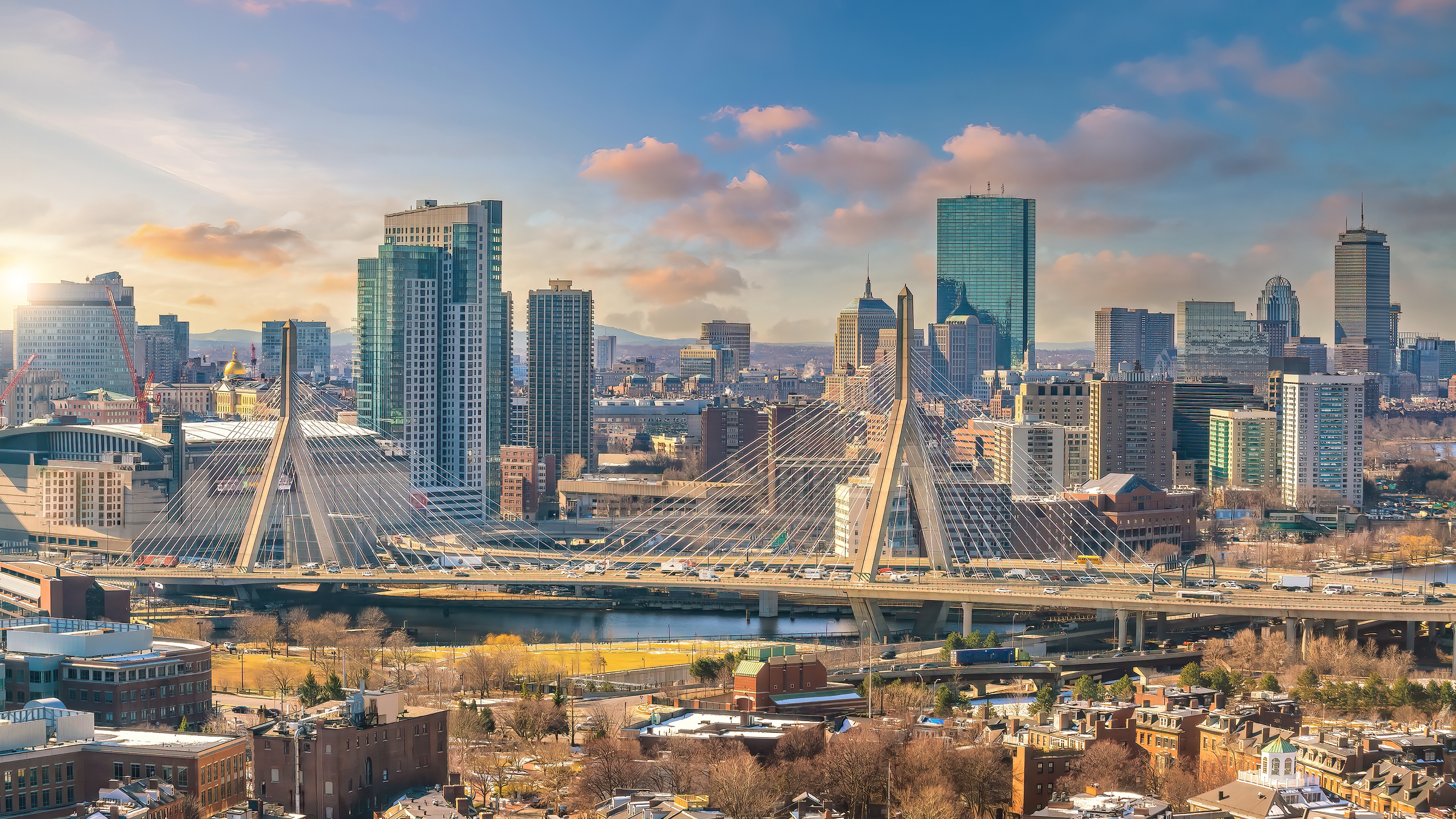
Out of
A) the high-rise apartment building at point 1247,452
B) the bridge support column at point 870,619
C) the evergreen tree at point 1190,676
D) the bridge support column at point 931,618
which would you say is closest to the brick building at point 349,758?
the evergreen tree at point 1190,676

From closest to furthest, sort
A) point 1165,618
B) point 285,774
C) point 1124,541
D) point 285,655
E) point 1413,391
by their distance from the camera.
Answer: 1. point 285,774
2. point 285,655
3. point 1165,618
4. point 1124,541
5. point 1413,391

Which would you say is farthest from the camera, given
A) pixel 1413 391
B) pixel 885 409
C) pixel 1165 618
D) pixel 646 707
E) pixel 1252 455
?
pixel 1413 391

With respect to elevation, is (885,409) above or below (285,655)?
above

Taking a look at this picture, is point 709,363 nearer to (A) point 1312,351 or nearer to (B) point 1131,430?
(A) point 1312,351

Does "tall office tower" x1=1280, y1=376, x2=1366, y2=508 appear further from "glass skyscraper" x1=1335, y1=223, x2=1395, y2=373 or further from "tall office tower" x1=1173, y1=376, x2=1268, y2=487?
"glass skyscraper" x1=1335, y1=223, x2=1395, y2=373

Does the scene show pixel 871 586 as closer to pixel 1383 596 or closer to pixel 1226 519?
pixel 1383 596

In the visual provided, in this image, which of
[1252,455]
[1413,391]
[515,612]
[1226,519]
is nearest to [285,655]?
[515,612]

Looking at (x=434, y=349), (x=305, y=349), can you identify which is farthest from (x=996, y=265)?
(x=434, y=349)
